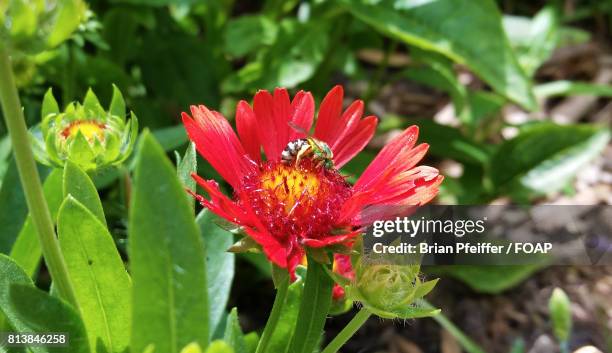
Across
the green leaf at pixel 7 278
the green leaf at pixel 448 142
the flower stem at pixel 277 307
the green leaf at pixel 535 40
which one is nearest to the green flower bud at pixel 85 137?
the green leaf at pixel 7 278

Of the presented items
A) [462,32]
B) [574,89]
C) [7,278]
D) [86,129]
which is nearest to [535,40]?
[574,89]

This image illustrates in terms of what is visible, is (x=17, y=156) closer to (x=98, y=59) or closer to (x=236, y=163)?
(x=236, y=163)

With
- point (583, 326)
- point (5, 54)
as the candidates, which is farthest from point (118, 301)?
point (583, 326)

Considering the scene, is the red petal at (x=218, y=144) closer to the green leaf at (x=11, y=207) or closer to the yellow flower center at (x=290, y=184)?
the yellow flower center at (x=290, y=184)

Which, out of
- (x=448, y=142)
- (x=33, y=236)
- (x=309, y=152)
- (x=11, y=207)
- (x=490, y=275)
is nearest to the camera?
(x=309, y=152)

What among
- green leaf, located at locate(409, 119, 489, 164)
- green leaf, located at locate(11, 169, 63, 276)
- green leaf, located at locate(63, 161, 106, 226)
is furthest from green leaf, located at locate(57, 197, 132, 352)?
green leaf, located at locate(409, 119, 489, 164)

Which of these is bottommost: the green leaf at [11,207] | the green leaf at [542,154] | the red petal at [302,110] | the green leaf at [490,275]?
the green leaf at [490,275]

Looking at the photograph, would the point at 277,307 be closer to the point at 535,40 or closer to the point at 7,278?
the point at 7,278
